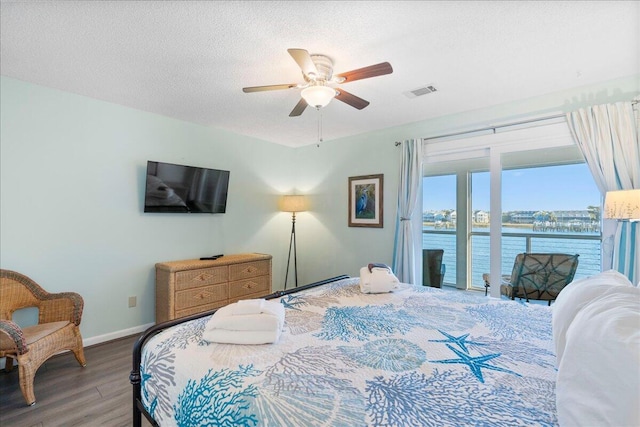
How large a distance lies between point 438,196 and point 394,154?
79 centimetres

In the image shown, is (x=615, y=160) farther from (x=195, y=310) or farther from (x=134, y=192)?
(x=134, y=192)

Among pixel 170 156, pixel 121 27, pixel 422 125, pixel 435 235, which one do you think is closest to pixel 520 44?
pixel 422 125

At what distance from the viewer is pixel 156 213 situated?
3.59 meters

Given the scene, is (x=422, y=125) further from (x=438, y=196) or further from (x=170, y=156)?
(x=170, y=156)

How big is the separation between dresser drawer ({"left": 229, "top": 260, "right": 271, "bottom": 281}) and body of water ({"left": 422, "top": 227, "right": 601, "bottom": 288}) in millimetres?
2139

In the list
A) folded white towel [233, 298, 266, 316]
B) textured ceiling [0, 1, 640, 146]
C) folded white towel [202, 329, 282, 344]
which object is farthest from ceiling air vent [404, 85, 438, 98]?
folded white towel [202, 329, 282, 344]

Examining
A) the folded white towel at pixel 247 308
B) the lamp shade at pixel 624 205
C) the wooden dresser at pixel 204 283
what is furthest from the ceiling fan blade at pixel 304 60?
the wooden dresser at pixel 204 283

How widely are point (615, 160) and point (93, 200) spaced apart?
16.0 ft

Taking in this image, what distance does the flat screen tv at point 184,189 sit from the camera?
3.45m

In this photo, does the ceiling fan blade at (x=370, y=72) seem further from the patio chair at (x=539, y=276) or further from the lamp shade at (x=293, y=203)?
the lamp shade at (x=293, y=203)

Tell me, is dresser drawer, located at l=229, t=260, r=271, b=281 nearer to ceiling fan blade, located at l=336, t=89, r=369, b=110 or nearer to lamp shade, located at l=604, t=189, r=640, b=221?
ceiling fan blade, located at l=336, t=89, r=369, b=110

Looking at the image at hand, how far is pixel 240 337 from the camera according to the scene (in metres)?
1.43

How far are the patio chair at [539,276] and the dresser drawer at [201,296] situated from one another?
10.4ft

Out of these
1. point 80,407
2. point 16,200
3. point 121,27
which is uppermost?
point 121,27
